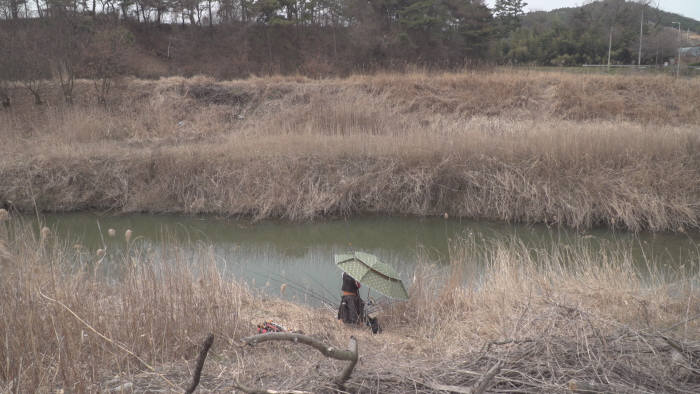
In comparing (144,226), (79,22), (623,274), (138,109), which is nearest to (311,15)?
(79,22)

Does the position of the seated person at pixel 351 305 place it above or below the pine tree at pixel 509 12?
below

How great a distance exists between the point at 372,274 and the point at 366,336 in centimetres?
54

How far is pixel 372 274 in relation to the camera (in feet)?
12.6

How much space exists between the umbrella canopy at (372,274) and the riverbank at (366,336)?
0.35m

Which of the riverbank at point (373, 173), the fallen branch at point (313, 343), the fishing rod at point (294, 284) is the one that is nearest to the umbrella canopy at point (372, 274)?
the fishing rod at point (294, 284)

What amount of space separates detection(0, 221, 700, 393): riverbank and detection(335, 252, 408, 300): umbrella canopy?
0.35m

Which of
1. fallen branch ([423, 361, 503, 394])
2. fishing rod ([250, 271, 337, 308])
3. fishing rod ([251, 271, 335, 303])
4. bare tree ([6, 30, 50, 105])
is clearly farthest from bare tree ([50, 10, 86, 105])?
fallen branch ([423, 361, 503, 394])

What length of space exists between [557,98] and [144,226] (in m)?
14.0

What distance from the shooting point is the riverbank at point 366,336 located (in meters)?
2.01

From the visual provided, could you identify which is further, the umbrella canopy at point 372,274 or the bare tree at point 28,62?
the bare tree at point 28,62

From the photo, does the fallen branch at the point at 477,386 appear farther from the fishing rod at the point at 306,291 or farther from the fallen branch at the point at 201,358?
the fishing rod at the point at 306,291

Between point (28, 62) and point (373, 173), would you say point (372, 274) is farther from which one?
point (28, 62)

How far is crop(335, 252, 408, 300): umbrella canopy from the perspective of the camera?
3746 millimetres

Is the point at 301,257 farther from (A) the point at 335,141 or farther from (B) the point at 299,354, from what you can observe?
(B) the point at 299,354
